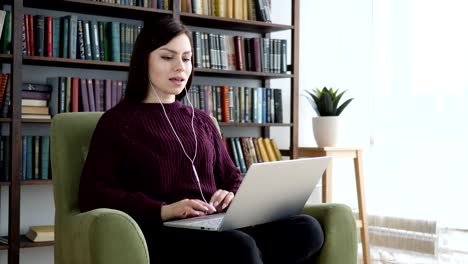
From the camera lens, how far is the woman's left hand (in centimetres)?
215

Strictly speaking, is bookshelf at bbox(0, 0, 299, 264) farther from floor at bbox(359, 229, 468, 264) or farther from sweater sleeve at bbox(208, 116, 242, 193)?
sweater sleeve at bbox(208, 116, 242, 193)

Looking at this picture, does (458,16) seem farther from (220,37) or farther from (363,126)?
(220,37)

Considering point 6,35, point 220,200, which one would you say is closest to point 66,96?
point 6,35

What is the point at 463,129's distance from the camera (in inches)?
144

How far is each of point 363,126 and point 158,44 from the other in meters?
2.28

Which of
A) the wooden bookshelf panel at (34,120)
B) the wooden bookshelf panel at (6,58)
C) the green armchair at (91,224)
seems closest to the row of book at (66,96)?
the wooden bookshelf panel at (34,120)

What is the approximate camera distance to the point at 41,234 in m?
3.09

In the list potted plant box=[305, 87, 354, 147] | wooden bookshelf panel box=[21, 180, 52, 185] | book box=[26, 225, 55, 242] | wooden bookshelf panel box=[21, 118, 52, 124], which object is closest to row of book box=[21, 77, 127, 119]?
wooden bookshelf panel box=[21, 118, 52, 124]

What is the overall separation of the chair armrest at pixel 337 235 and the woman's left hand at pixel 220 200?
291 millimetres

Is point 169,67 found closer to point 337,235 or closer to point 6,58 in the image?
point 337,235

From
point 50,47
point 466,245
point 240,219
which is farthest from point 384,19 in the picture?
point 240,219

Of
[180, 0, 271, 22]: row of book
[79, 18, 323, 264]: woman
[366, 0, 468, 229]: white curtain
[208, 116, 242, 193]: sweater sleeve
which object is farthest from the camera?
[366, 0, 468, 229]: white curtain

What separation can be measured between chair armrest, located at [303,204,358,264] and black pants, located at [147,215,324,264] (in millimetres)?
49

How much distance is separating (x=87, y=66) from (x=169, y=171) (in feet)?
4.40
